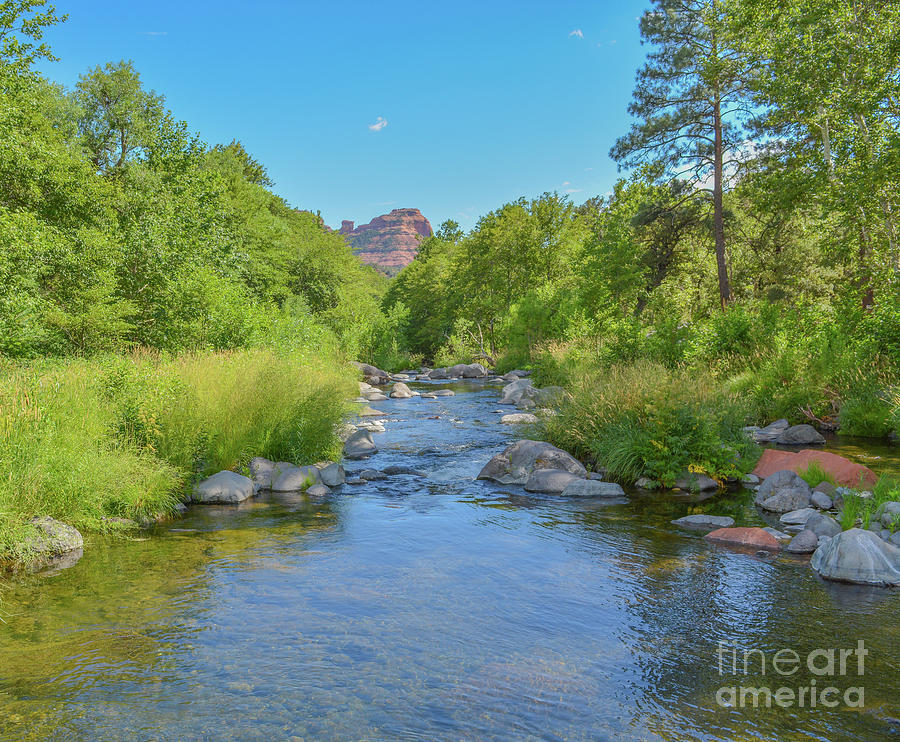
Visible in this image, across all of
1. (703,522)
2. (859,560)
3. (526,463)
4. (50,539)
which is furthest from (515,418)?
(50,539)

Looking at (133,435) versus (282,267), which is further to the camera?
(282,267)

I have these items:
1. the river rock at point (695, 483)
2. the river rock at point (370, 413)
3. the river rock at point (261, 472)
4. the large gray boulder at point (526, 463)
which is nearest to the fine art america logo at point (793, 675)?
the river rock at point (695, 483)

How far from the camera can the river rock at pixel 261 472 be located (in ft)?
35.5

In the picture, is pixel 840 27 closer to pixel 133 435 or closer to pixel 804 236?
pixel 804 236

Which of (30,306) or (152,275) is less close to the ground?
(152,275)

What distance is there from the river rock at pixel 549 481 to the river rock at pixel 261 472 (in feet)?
14.8

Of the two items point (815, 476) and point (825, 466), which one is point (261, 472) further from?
point (825, 466)

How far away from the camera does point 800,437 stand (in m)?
13.4

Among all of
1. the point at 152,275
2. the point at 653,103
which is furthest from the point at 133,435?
the point at 653,103

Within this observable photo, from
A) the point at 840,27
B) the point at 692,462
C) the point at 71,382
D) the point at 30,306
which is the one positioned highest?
the point at 840,27

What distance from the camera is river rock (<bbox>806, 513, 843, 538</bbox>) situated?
7.54 meters

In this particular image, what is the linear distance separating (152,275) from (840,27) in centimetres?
1965

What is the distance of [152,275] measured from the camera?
664 inches

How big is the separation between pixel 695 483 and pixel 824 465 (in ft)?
6.44
